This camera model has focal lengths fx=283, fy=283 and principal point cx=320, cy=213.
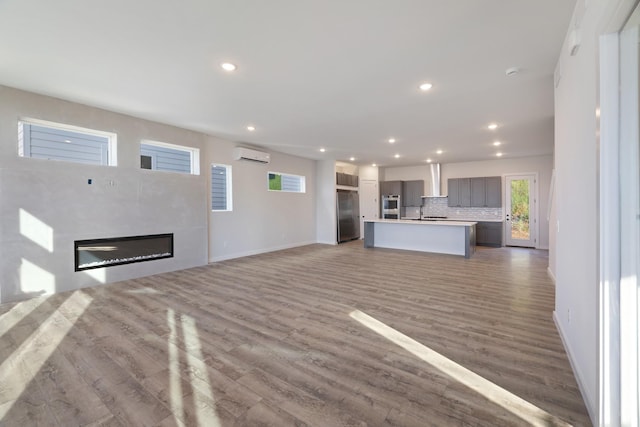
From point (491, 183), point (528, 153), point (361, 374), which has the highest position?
point (528, 153)

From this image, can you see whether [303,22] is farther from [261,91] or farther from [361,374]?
[361,374]

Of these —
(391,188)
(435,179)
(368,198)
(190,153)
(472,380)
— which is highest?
(190,153)

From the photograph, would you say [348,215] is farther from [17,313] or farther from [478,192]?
[17,313]

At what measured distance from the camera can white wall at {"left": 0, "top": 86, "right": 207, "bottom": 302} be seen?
3791 mm

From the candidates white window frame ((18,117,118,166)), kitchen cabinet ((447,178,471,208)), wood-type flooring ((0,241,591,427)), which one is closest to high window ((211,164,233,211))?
white window frame ((18,117,118,166))

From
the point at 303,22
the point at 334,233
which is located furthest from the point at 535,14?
the point at 334,233

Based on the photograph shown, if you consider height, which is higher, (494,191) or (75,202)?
(494,191)

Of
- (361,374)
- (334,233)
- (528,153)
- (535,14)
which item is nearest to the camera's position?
(361,374)

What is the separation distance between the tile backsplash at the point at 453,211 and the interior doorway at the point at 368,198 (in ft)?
5.77

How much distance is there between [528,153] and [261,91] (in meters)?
7.73

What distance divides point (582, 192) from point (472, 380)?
154 cm

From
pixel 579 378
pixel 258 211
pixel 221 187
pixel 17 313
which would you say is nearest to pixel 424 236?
pixel 258 211

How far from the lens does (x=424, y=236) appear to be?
7.57m

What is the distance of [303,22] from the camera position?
2.42 metres
